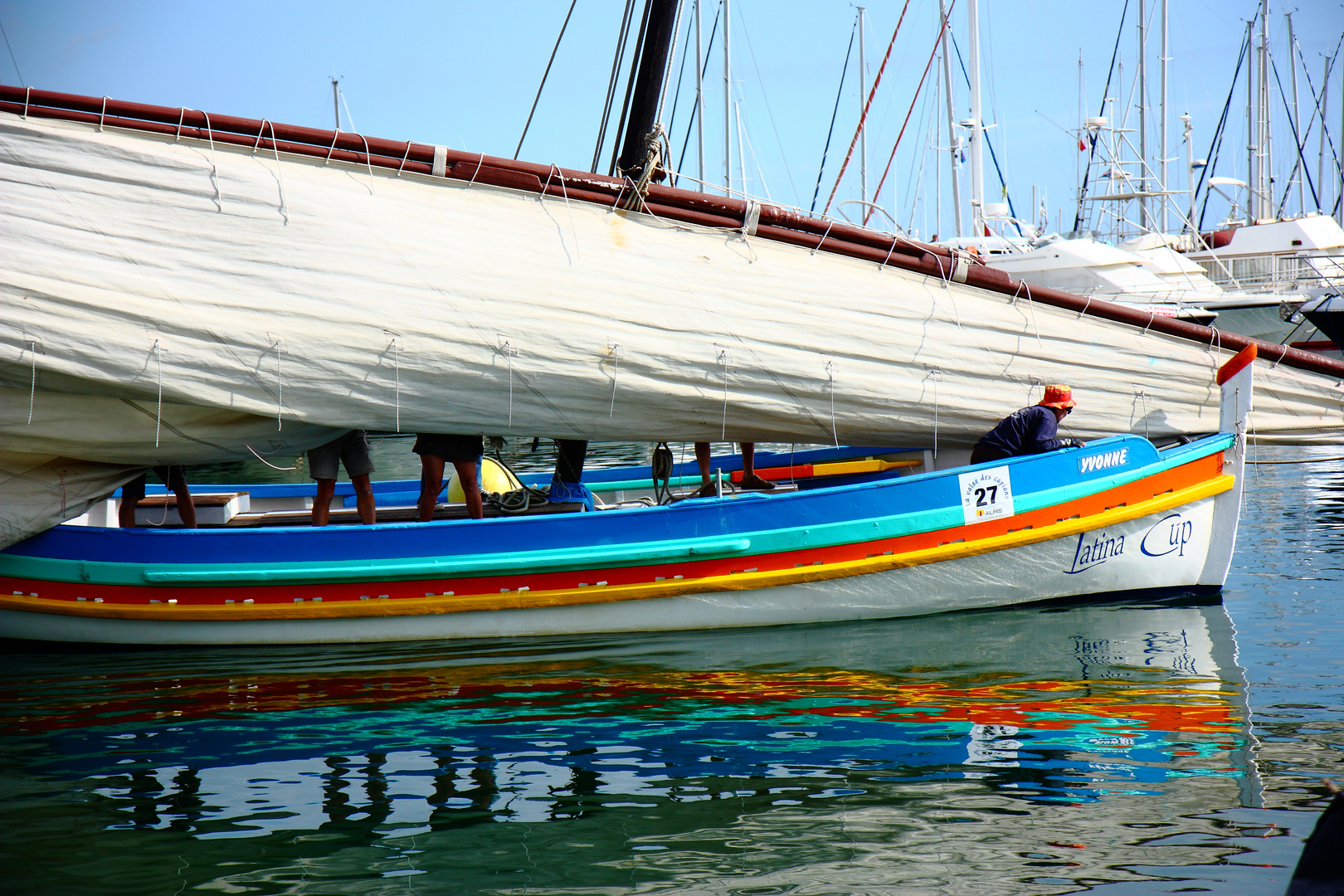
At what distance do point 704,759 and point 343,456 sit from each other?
379 cm

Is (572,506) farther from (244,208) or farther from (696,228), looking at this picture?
(244,208)

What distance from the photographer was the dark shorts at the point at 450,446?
7035 millimetres

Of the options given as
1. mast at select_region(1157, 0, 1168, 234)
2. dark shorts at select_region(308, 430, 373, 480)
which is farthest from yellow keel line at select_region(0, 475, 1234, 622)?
mast at select_region(1157, 0, 1168, 234)

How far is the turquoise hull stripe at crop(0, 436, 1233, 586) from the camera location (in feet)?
20.0

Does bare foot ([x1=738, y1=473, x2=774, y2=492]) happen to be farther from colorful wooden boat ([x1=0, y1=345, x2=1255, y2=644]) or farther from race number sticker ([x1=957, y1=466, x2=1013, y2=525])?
race number sticker ([x1=957, y1=466, x2=1013, y2=525])

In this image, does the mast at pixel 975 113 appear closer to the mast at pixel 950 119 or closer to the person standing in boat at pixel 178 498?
the mast at pixel 950 119

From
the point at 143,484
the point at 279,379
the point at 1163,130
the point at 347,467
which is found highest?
the point at 1163,130

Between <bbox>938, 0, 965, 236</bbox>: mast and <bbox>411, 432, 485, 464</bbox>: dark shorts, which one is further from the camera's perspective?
<bbox>938, 0, 965, 236</bbox>: mast

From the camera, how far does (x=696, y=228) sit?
6.55 m

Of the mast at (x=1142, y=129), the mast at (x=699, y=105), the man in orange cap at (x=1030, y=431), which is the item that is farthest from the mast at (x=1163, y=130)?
the man in orange cap at (x=1030, y=431)

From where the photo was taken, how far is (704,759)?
442cm

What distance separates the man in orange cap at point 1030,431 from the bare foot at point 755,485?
6.09 ft

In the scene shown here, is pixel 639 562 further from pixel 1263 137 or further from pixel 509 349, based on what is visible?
pixel 1263 137

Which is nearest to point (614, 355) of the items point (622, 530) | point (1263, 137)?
point (622, 530)
